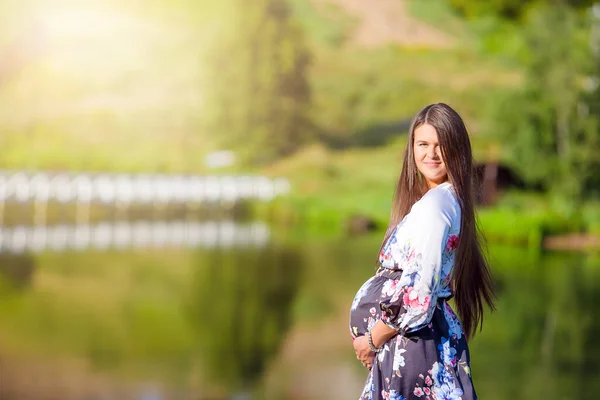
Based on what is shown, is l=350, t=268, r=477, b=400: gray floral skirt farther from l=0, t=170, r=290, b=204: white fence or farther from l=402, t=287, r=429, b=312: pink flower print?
l=0, t=170, r=290, b=204: white fence

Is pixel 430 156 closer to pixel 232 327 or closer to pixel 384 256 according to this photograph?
pixel 384 256

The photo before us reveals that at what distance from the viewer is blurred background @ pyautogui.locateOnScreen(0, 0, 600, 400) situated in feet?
18.4

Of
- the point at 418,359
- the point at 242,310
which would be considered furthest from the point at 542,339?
the point at 418,359

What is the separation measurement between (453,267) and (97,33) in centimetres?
2293

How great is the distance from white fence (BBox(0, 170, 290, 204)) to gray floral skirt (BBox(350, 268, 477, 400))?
59.0 ft

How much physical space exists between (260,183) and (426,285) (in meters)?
19.3

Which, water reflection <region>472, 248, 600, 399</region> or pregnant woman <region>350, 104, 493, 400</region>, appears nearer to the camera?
pregnant woman <region>350, 104, 493, 400</region>

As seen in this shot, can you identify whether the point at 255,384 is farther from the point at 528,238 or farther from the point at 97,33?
the point at 97,33

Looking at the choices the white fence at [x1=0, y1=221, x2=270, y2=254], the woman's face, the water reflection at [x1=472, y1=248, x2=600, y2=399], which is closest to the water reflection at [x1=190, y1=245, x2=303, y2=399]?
the water reflection at [x1=472, y1=248, x2=600, y2=399]

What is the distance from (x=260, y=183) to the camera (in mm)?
21156

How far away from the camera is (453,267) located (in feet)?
6.59

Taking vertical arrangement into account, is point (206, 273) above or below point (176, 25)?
below

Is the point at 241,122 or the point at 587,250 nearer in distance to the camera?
the point at 587,250

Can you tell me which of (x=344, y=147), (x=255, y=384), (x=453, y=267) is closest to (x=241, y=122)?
(x=344, y=147)
